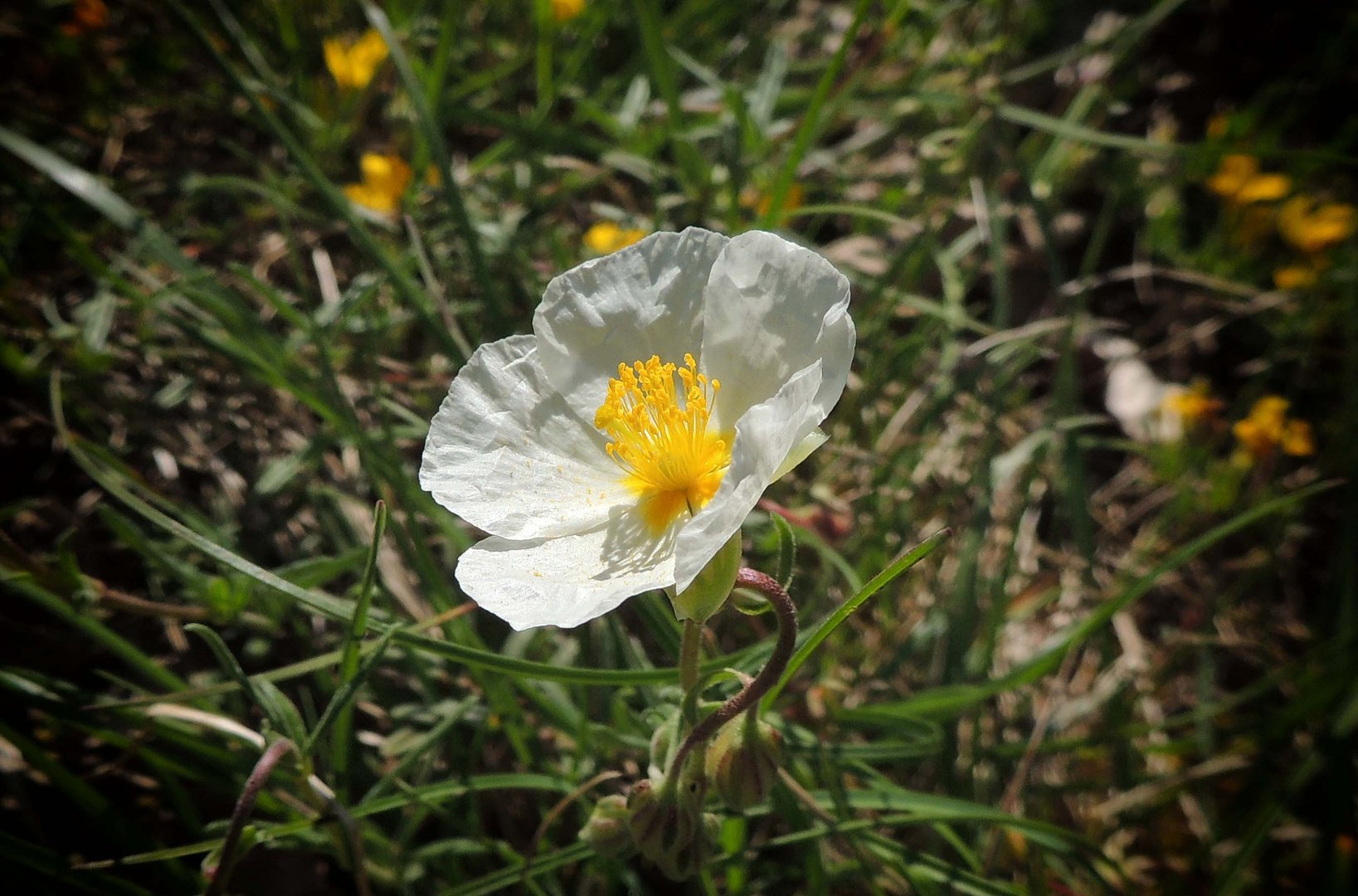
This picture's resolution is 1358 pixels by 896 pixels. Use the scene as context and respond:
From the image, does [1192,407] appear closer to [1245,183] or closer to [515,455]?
[1245,183]

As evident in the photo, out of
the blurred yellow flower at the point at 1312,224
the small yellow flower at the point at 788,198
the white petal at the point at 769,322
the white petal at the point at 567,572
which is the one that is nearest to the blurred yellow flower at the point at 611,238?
the small yellow flower at the point at 788,198

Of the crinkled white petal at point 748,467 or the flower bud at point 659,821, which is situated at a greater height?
the crinkled white petal at point 748,467

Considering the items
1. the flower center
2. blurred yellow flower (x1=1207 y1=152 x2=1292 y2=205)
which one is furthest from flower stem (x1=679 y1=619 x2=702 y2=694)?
blurred yellow flower (x1=1207 y1=152 x2=1292 y2=205)

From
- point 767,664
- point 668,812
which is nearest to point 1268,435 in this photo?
point 767,664

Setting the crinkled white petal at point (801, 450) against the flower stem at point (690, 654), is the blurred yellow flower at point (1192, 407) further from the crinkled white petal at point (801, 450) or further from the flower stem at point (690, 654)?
the flower stem at point (690, 654)

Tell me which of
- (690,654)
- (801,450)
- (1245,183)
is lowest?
(1245,183)
